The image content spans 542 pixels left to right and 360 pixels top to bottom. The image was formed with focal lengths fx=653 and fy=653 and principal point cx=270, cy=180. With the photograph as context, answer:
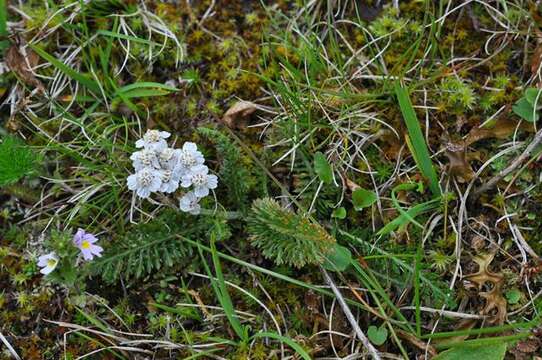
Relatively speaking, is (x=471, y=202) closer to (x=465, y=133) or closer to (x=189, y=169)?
(x=465, y=133)

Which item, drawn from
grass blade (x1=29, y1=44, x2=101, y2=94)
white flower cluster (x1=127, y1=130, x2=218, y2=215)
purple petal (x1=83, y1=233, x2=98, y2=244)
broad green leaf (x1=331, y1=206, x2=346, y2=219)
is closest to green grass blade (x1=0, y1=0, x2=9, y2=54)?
grass blade (x1=29, y1=44, x2=101, y2=94)

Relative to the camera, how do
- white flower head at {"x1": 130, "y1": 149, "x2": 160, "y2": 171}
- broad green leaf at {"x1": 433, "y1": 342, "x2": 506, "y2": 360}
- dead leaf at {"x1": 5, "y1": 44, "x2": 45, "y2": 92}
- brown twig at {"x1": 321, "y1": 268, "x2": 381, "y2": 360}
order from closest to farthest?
broad green leaf at {"x1": 433, "y1": 342, "x2": 506, "y2": 360} < brown twig at {"x1": 321, "y1": 268, "x2": 381, "y2": 360} < white flower head at {"x1": 130, "y1": 149, "x2": 160, "y2": 171} < dead leaf at {"x1": 5, "y1": 44, "x2": 45, "y2": 92}

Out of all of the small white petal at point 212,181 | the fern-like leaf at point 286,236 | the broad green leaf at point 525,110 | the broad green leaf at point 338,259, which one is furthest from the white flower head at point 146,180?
the broad green leaf at point 525,110

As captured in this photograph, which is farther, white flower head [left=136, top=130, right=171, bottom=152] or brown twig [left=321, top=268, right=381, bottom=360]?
white flower head [left=136, top=130, right=171, bottom=152]

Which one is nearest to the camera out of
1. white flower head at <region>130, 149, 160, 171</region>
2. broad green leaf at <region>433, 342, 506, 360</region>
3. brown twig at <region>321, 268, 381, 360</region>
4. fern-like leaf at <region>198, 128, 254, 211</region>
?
broad green leaf at <region>433, 342, 506, 360</region>

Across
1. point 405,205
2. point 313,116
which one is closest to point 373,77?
point 313,116

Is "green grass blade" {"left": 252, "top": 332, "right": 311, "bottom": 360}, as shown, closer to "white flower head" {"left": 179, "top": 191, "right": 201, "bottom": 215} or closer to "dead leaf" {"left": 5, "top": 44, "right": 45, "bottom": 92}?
"white flower head" {"left": 179, "top": 191, "right": 201, "bottom": 215}

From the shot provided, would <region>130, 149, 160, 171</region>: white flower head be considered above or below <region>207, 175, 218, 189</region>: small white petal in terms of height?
above

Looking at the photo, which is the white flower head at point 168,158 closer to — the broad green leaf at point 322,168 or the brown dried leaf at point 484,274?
the broad green leaf at point 322,168
